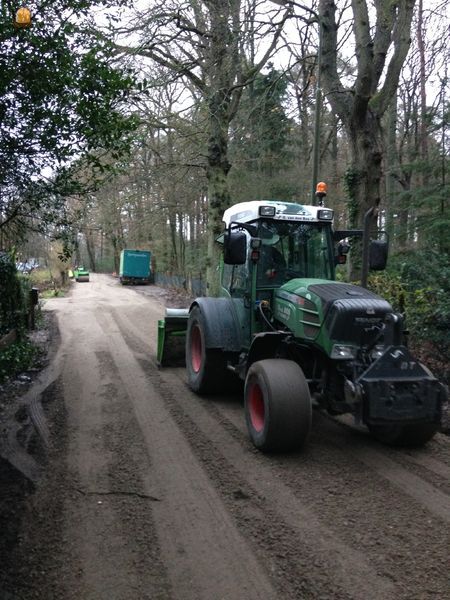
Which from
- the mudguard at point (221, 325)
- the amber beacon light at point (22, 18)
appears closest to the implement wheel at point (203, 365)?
the mudguard at point (221, 325)

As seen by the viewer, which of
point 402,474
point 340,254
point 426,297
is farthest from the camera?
point 426,297

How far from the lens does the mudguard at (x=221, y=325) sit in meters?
7.30

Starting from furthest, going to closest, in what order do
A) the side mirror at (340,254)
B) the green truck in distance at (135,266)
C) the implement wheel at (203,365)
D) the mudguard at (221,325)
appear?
the green truck in distance at (135,266) → the implement wheel at (203,365) → the mudguard at (221,325) → the side mirror at (340,254)

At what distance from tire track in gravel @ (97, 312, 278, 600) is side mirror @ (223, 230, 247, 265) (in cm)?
210

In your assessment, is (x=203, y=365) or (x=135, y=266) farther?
(x=135, y=266)

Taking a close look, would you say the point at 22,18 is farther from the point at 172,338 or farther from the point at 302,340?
the point at 172,338

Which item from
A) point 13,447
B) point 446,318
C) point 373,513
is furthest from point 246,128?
point 373,513

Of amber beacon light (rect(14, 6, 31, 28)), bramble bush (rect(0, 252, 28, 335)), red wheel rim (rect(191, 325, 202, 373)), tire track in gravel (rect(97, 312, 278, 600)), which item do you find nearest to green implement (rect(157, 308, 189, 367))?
red wheel rim (rect(191, 325, 202, 373))

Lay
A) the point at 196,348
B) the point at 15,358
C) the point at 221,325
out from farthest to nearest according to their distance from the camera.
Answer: the point at 15,358
the point at 196,348
the point at 221,325

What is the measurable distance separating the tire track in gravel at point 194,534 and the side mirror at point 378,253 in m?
2.98

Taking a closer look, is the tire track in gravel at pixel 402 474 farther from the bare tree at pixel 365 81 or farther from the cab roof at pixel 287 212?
the bare tree at pixel 365 81

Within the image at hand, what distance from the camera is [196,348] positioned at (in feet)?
27.5

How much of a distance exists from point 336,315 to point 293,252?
1753mm

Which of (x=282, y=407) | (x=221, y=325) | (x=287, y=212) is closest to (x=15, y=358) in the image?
(x=221, y=325)
